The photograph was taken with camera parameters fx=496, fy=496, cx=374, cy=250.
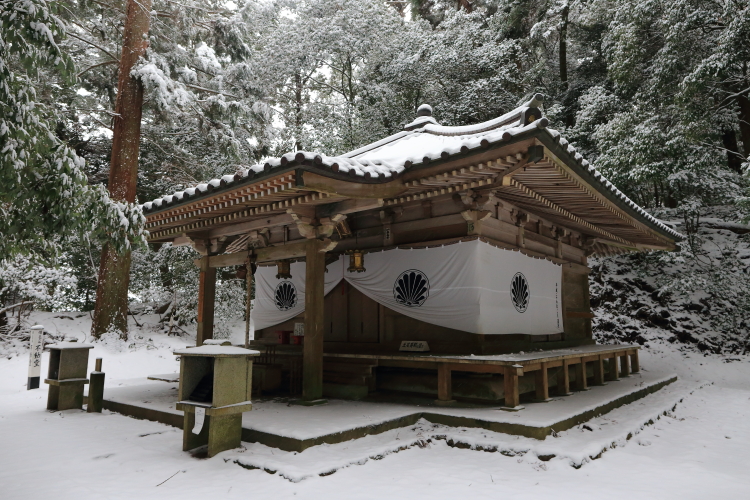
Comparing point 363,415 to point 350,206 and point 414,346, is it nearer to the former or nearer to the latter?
point 414,346

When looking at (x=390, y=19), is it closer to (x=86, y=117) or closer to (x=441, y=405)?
(x=86, y=117)

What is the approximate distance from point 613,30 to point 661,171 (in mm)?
4723

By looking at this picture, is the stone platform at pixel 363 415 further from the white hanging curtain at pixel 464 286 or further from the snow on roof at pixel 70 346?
the white hanging curtain at pixel 464 286

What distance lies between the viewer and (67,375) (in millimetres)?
7301

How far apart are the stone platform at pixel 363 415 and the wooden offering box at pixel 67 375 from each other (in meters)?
0.45

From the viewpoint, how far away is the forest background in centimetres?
1296

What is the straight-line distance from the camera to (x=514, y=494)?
4047 millimetres

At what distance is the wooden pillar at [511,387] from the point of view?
6.18 metres

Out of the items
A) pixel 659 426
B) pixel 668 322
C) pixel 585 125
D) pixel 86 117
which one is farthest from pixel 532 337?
pixel 86 117

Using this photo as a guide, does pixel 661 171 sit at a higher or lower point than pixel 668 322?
higher

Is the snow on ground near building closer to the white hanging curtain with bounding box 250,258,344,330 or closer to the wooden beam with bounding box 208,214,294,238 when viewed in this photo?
the wooden beam with bounding box 208,214,294,238

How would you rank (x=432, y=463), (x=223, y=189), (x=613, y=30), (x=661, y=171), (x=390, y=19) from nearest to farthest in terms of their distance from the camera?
(x=432, y=463)
(x=223, y=189)
(x=661, y=171)
(x=613, y=30)
(x=390, y=19)

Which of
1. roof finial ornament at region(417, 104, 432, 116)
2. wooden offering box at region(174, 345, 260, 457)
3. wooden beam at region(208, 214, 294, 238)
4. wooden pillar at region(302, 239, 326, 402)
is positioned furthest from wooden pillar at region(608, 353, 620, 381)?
wooden offering box at region(174, 345, 260, 457)

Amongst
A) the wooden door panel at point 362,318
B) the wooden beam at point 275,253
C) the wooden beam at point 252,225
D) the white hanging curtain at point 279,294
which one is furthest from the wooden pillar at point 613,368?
the wooden beam at point 252,225
